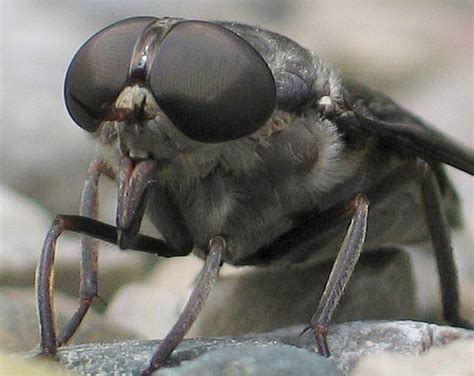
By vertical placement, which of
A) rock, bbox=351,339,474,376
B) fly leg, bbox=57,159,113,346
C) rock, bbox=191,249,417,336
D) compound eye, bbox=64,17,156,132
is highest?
compound eye, bbox=64,17,156,132

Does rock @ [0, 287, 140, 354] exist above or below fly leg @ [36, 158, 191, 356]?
below

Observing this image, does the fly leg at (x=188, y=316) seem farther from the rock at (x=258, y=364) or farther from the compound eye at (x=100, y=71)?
the compound eye at (x=100, y=71)

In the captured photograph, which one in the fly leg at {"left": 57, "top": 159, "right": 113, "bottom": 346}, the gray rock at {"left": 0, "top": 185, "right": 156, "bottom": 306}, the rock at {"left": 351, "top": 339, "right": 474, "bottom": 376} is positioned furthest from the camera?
A: the gray rock at {"left": 0, "top": 185, "right": 156, "bottom": 306}

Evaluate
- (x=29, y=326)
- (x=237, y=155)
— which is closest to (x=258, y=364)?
(x=237, y=155)

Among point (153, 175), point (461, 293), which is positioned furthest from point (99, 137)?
point (461, 293)

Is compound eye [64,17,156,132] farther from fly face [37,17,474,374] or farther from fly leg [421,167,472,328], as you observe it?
fly leg [421,167,472,328]

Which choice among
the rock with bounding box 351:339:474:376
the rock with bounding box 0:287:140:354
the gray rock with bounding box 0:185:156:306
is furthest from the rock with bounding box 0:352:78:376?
the gray rock with bounding box 0:185:156:306

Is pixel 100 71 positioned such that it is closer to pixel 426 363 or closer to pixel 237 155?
pixel 237 155
